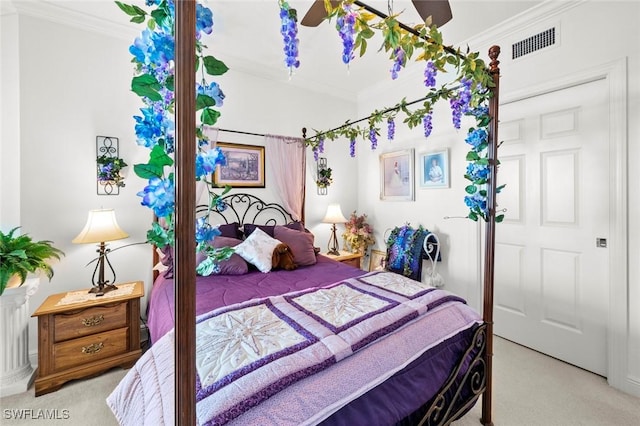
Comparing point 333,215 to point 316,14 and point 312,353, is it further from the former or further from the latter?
point 312,353

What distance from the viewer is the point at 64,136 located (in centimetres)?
240

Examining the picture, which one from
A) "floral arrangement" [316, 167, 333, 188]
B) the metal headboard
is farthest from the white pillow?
"floral arrangement" [316, 167, 333, 188]

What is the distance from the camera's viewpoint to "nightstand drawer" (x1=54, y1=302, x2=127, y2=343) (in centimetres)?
204

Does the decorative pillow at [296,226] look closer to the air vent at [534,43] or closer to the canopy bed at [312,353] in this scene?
the canopy bed at [312,353]

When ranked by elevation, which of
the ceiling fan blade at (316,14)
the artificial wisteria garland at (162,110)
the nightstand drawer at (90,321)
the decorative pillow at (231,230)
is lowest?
the nightstand drawer at (90,321)

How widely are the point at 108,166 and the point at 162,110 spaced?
7.43ft

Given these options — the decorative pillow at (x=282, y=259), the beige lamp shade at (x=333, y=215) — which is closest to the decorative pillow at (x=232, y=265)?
the decorative pillow at (x=282, y=259)

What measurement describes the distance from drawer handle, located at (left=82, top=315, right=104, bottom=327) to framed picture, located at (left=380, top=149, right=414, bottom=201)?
133 inches

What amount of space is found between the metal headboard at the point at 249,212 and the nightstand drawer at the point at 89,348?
1.37 metres

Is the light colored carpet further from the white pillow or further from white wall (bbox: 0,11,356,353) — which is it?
the white pillow

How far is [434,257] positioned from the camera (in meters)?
3.25

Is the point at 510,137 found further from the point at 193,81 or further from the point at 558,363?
the point at 193,81

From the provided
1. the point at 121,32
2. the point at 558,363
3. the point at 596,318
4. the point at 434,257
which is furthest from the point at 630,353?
the point at 121,32

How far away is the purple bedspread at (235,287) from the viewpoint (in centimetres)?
174
